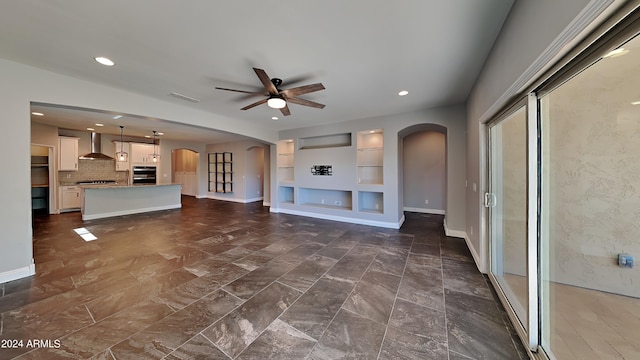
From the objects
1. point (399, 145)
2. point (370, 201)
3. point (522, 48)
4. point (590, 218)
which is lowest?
point (370, 201)

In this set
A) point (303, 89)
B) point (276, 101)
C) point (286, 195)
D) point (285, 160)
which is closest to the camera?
point (303, 89)

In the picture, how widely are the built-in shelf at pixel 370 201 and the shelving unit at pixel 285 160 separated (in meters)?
2.62

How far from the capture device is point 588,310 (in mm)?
1773

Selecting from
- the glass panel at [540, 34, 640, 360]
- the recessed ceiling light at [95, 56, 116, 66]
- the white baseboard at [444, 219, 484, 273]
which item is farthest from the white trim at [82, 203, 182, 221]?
the glass panel at [540, 34, 640, 360]

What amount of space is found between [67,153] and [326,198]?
8480 mm

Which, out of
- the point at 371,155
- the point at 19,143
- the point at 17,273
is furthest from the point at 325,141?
the point at 17,273

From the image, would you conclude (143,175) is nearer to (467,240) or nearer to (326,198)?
(326,198)

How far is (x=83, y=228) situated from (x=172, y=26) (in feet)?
19.3

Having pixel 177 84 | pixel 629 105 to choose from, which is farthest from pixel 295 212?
pixel 629 105

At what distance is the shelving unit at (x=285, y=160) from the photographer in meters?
7.23

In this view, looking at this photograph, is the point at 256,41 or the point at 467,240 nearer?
the point at 256,41

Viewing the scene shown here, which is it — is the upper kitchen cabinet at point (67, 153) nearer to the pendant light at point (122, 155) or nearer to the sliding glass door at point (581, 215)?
the pendant light at point (122, 155)

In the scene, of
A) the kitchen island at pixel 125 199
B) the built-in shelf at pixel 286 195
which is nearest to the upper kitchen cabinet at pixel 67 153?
the kitchen island at pixel 125 199

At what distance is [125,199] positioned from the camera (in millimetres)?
6668
